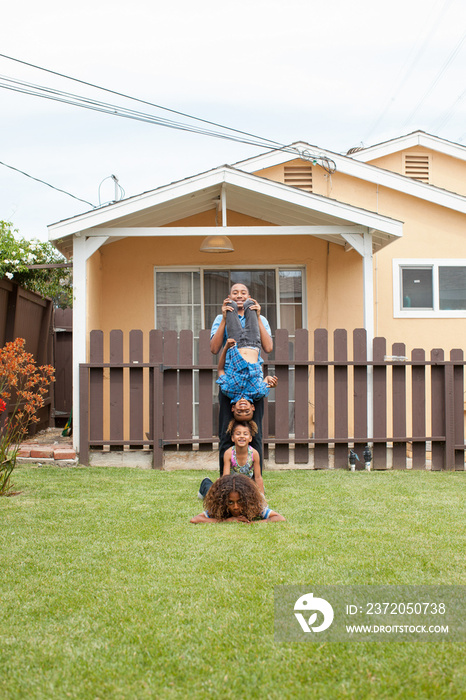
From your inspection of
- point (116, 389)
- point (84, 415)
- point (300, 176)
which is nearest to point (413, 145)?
point (300, 176)

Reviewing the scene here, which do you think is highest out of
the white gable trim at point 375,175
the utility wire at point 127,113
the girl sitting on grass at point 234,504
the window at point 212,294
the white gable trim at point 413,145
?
the utility wire at point 127,113

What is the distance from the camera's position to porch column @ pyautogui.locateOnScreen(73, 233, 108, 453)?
8266 millimetres

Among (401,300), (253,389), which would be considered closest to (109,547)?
(253,389)

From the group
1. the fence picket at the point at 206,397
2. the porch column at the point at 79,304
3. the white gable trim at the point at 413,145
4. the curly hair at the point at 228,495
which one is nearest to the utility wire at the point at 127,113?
the white gable trim at the point at 413,145

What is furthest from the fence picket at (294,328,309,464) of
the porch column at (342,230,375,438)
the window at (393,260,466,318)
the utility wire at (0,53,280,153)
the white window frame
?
the utility wire at (0,53,280,153)

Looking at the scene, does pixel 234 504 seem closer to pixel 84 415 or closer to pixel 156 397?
pixel 156 397

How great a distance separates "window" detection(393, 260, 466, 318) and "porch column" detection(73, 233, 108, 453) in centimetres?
426

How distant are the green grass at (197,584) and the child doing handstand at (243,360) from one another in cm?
89

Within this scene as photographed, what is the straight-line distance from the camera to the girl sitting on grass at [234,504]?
5.02 meters

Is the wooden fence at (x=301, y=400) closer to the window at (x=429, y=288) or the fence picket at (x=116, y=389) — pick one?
the fence picket at (x=116, y=389)

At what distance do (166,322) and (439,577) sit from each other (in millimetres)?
7045

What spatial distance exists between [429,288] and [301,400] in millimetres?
3372

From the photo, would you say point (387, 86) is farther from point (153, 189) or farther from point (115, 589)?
point (115, 589)

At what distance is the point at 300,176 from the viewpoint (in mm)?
11375
